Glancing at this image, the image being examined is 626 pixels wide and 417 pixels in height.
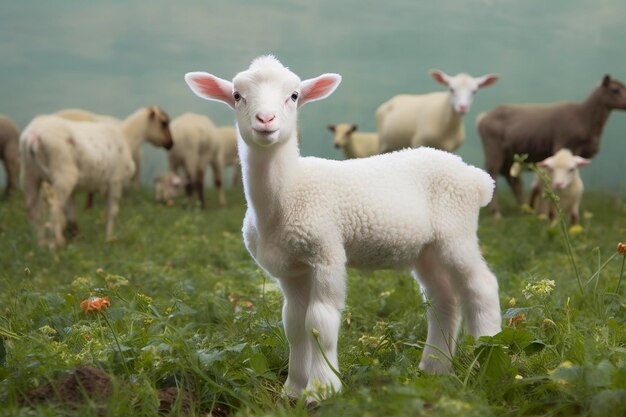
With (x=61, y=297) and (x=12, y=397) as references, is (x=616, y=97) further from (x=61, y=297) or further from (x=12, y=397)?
(x=12, y=397)

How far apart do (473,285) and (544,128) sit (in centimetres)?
818

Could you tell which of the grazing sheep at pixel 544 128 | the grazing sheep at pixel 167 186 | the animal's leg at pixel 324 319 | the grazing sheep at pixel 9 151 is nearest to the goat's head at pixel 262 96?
the animal's leg at pixel 324 319

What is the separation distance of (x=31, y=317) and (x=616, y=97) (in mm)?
9074

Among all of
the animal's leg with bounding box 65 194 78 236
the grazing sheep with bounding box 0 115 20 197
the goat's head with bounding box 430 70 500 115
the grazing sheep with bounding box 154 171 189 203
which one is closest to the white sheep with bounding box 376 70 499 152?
the goat's head with bounding box 430 70 500 115

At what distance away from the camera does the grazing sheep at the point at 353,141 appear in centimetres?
1478

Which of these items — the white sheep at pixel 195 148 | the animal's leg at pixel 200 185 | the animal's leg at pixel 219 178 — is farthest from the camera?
the animal's leg at pixel 219 178

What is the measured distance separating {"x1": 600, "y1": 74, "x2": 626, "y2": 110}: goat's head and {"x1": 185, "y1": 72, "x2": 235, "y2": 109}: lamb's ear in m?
8.71

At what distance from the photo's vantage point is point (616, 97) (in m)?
10.6

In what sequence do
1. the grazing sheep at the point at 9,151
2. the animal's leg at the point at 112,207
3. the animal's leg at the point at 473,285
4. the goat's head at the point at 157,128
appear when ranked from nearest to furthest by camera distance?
the animal's leg at the point at 473,285 < the animal's leg at the point at 112,207 < the goat's head at the point at 157,128 < the grazing sheep at the point at 9,151

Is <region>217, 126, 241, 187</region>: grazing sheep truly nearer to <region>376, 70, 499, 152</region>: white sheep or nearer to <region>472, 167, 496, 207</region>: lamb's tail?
<region>376, 70, 499, 152</region>: white sheep

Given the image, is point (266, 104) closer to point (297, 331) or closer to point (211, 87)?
point (211, 87)

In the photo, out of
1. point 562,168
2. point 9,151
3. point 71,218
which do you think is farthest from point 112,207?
point 562,168

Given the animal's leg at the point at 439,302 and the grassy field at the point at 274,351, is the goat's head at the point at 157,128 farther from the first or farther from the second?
the animal's leg at the point at 439,302

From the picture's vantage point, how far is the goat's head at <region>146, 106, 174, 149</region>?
11039 millimetres
